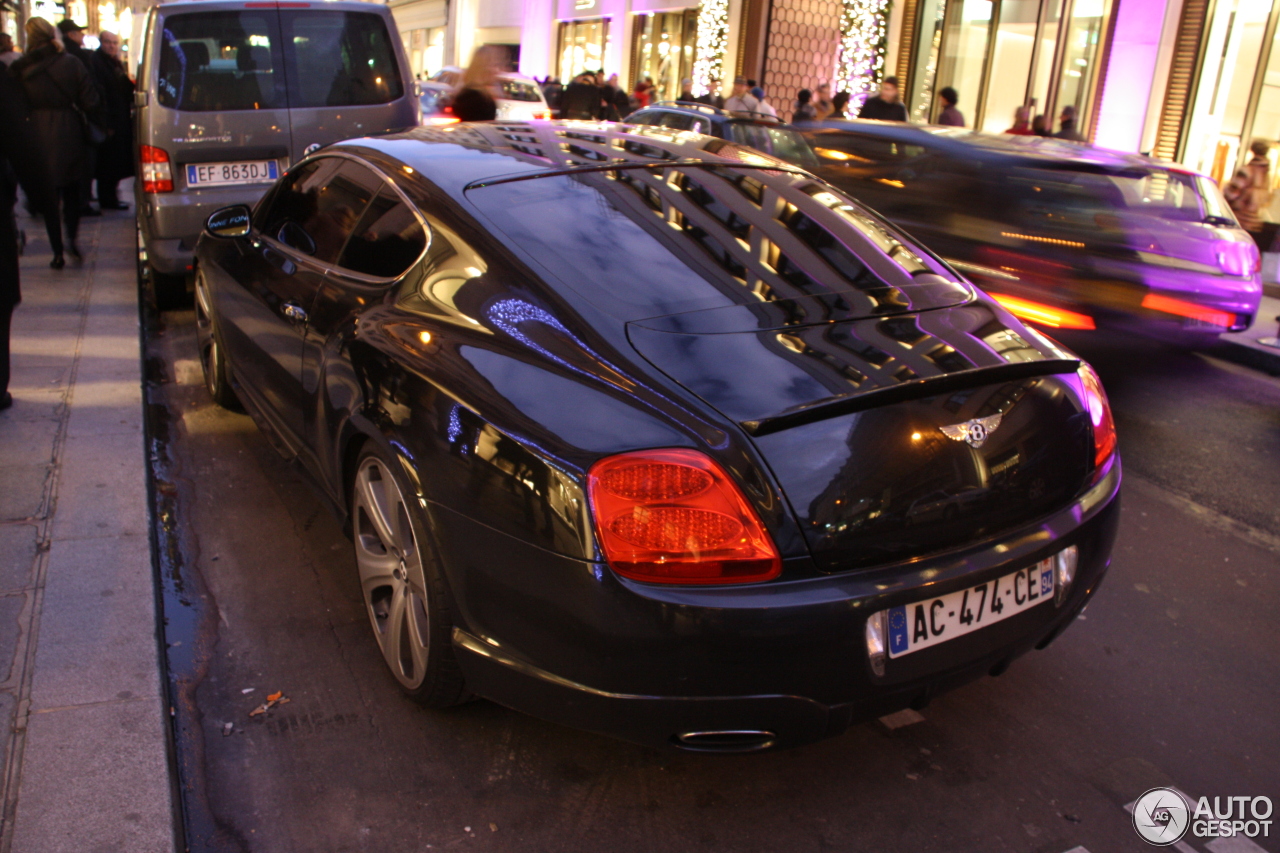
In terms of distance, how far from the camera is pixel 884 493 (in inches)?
89.6

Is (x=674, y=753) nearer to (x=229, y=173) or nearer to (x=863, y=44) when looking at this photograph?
(x=229, y=173)

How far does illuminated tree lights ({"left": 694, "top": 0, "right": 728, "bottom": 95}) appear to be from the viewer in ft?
79.6

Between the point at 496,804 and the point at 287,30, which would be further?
the point at 287,30

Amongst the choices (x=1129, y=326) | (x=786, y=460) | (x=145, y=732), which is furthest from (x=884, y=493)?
(x=1129, y=326)

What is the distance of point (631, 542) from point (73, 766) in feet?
4.81

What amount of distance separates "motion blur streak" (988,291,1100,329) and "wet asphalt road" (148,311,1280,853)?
7.28ft

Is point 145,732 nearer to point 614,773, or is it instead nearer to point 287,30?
point 614,773

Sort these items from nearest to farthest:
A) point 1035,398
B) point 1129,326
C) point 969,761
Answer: point 1035,398, point 969,761, point 1129,326

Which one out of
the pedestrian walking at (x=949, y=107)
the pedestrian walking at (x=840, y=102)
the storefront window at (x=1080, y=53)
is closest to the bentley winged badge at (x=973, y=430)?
the pedestrian walking at (x=949, y=107)

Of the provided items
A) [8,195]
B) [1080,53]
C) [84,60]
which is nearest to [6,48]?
[84,60]

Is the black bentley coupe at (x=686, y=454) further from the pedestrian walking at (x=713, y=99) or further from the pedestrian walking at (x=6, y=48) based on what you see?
the pedestrian walking at (x=713, y=99)

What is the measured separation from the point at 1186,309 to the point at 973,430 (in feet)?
14.8

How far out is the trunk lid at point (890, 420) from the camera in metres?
2.25

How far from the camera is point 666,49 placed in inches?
1120
